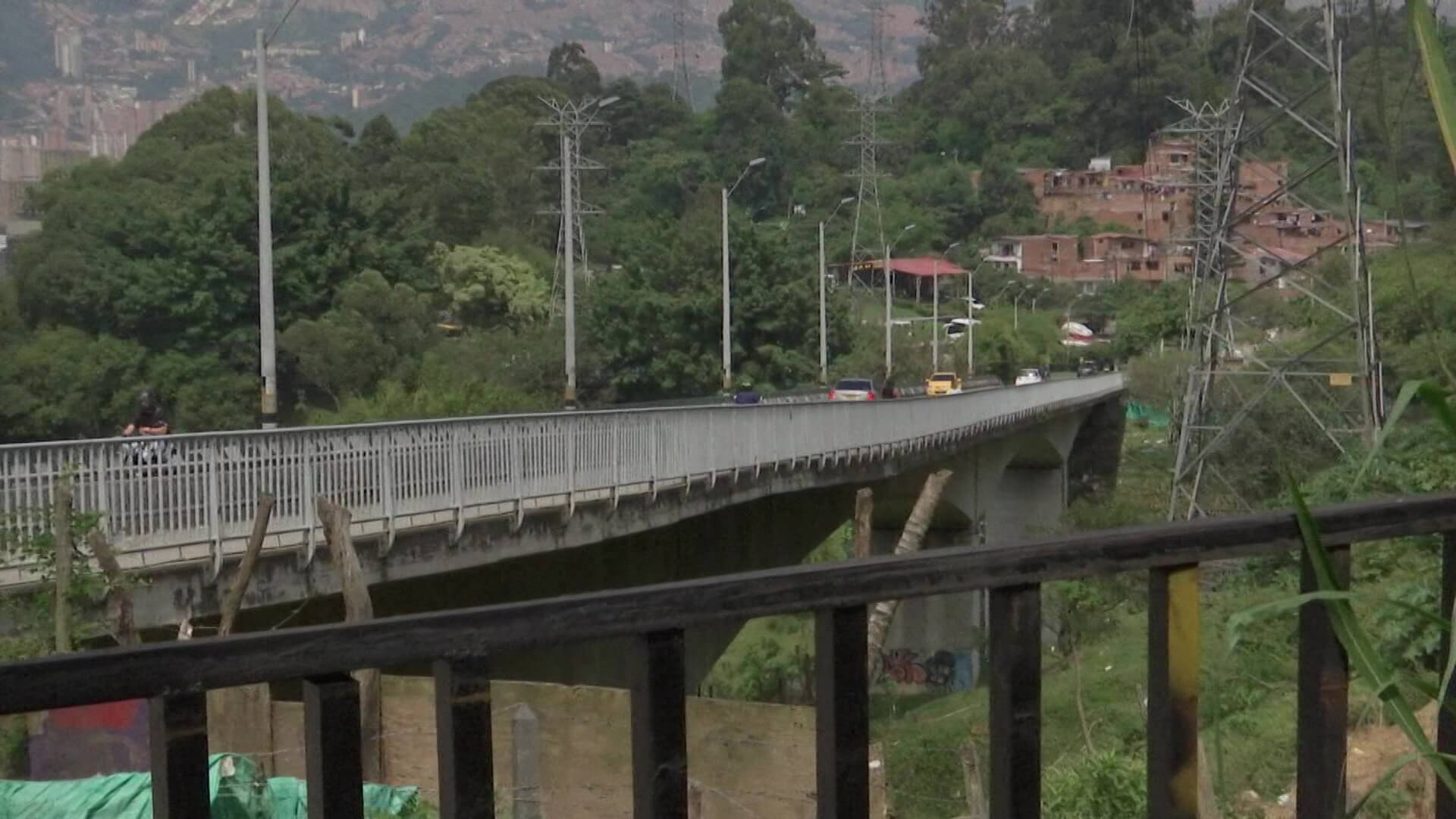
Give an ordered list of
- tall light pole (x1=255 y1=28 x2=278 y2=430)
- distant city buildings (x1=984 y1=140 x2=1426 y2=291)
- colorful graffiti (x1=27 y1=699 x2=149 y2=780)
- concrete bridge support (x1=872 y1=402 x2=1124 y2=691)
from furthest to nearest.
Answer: distant city buildings (x1=984 y1=140 x2=1426 y2=291)
concrete bridge support (x1=872 y1=402 x2=1124 y2=691)
tall light pole (x1=255 y1=28 x2=278 y2=430)
colorful graffiti (x1=27 y1=699 x2=149 y2=780)

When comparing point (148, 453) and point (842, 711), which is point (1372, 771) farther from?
point (148, 453)

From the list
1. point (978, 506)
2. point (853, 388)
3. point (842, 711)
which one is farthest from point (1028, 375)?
point (842, 711)

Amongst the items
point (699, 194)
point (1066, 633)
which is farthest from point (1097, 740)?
point (699, 194)

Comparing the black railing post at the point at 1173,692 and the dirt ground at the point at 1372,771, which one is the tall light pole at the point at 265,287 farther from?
the black railing post at the point at 1173,692

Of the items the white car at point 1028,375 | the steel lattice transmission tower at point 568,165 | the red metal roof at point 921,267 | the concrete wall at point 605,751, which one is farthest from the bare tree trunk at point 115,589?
the red metal roof at point 921,267

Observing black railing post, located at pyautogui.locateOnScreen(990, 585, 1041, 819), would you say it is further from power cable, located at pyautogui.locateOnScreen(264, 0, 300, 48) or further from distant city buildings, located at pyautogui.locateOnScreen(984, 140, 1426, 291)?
distant city buildings, located at pyautogui.locateOnScreen(984, 140, 1426, 291)

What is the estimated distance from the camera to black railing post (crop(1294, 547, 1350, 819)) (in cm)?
232

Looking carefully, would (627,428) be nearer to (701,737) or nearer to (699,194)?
(701,737)

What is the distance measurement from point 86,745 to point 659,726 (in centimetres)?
787

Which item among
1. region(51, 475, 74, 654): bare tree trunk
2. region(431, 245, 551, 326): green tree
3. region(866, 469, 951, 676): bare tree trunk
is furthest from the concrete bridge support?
region(431, 245, 551, 326): green tree

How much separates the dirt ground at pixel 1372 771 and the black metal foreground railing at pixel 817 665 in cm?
326

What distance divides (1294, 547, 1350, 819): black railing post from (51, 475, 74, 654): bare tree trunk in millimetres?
9339

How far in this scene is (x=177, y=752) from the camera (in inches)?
65.8

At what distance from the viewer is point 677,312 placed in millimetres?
48281
